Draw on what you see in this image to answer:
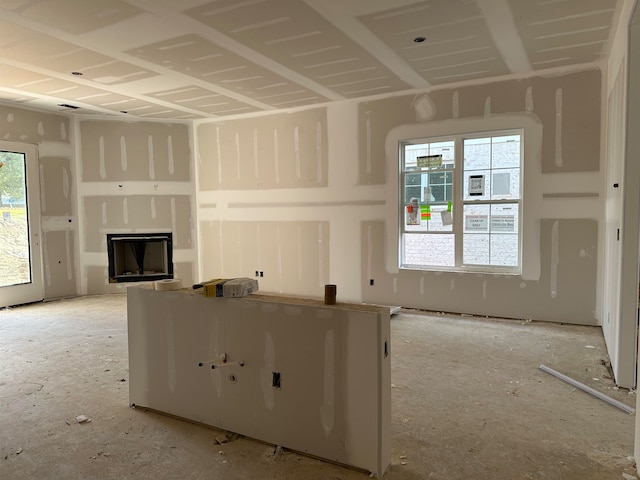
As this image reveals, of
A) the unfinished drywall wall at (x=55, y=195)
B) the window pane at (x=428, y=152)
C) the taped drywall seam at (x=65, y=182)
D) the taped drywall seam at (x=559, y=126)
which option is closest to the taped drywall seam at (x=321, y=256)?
the window pane at (x=428, y=152)

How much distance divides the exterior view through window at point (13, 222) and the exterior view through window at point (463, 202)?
18.1ft

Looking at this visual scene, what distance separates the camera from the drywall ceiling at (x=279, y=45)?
3363 mm

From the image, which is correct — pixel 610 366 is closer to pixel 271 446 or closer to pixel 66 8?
pixel 271 446

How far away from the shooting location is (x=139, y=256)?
25.2 feet

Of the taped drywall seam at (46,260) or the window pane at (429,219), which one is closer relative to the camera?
the window pane at (429,219)

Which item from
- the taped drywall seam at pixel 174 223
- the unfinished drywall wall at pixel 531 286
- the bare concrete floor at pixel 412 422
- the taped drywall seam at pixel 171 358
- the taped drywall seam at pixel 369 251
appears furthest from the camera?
the taped drywall seam at pixel 174 223

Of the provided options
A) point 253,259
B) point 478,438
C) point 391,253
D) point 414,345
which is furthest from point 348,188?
point 478,438

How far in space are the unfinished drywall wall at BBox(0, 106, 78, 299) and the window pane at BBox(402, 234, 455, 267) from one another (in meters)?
5.36

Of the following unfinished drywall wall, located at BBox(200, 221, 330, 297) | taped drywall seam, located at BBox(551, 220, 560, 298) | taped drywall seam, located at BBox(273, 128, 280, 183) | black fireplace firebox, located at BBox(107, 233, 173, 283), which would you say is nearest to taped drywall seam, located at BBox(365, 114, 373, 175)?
unfinished drywall wall, located at BBox(200, 221, 330, 297)

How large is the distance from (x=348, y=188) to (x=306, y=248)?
1163mm

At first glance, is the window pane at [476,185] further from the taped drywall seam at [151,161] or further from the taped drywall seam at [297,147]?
the taped drywall seam at [151,161]

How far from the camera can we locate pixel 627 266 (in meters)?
3.12

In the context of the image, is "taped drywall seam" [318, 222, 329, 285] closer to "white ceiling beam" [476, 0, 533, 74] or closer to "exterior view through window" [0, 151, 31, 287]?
"white ceiling beam" [476, 0, 533, 74]

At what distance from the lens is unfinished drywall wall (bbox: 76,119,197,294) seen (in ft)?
23.5
